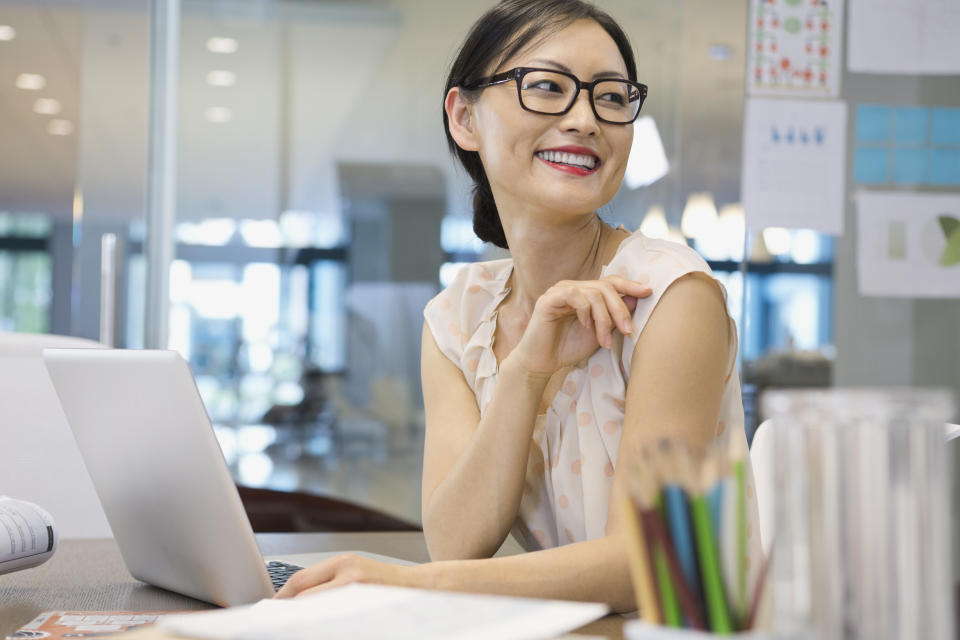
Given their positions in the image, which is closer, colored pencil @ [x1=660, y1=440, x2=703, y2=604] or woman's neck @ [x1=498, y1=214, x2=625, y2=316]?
colored pencil @ [x1=660, y1=440, x2=703, y2=604]

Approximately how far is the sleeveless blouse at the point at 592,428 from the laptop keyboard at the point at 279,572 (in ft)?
1.12

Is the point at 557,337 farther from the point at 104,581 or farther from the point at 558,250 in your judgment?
the point at 104,581

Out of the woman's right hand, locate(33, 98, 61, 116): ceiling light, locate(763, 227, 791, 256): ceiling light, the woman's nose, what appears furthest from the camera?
locate(33, 98, 61, 116): ceiling light

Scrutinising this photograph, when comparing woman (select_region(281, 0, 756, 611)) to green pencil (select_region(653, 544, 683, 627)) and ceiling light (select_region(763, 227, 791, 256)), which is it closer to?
green pencil (select_region(653, 544, 683, 627))

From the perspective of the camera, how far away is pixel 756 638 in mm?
467

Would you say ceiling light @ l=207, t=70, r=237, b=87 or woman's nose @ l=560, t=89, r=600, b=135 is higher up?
ceiling light @ l=207, t=70, r=237, b=87

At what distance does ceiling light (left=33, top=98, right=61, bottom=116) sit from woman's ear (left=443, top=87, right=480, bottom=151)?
266 inches

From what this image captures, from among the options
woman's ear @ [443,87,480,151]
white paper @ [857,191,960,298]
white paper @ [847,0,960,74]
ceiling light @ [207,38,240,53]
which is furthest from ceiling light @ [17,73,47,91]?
woman's ear @ [443,87,480,151]

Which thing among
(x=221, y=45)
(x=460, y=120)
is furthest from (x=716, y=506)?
(x=221, y=45)

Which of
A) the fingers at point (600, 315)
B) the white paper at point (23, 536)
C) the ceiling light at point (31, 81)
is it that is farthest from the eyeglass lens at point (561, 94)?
the ceiling light at point (31, 81)

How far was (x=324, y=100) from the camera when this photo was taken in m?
3.40

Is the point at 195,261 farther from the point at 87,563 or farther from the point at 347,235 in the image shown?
the point at 87,563

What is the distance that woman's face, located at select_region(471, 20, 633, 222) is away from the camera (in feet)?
4.28

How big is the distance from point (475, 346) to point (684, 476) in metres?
0.98
